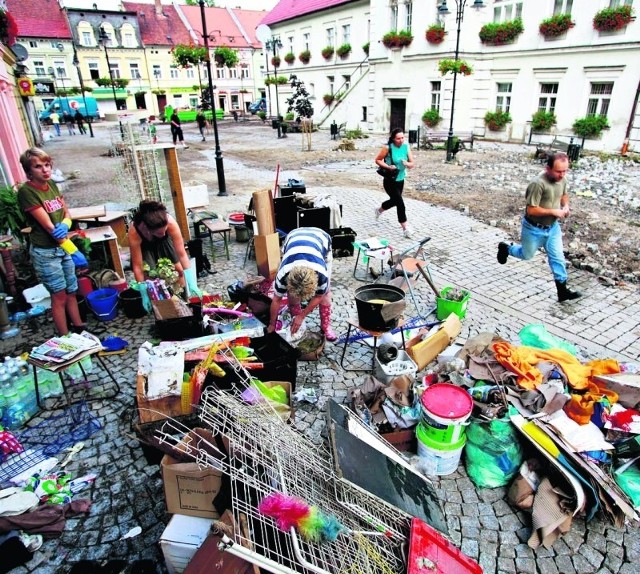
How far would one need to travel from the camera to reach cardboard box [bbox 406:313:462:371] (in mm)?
4590

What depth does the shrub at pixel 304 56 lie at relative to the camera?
34.0 m

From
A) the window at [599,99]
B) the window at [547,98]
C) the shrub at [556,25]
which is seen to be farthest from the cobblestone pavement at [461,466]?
the shrub at [556,25]

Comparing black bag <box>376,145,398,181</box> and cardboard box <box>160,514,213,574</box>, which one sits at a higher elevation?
black bag <box>376,145,398,181</box>

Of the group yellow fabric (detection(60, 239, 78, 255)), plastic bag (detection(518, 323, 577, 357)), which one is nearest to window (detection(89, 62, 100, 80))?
yellow fabric (detection(60, 239, 78, 255))

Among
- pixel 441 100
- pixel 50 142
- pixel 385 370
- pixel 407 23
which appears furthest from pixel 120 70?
pixel 385 370

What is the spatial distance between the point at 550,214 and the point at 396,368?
327 cm

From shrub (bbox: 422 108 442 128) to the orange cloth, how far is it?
22.9 m

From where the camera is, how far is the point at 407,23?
24922 mm

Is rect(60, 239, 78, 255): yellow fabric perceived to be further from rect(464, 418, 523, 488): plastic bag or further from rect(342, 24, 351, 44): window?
rect(342, 24, 351, 44): window

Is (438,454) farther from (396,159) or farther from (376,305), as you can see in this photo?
(396,159)

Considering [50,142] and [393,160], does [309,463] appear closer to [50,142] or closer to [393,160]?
[393,160]

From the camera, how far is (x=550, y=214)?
5.75 m

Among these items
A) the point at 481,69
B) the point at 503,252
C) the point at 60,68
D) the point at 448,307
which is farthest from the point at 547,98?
the point at 60,68

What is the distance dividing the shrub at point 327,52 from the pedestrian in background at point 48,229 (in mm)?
31216
